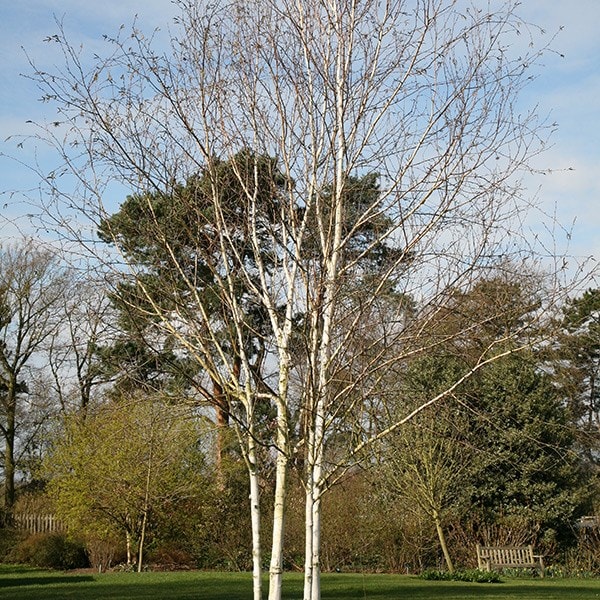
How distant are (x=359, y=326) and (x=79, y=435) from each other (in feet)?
46.6

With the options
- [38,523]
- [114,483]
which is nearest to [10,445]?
[38,523]

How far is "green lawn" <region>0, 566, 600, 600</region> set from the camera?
11.5 metres

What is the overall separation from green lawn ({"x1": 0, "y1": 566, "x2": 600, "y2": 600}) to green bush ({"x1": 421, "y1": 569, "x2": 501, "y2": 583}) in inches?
13.2

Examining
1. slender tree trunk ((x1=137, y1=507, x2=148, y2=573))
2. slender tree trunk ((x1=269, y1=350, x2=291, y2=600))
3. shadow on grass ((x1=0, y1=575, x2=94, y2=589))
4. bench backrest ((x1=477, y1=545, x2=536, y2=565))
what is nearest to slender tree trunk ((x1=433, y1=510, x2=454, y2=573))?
bench backrest ((x1=477, y1=545, x2=536, y2=565))

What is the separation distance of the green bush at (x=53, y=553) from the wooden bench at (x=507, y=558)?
912cm

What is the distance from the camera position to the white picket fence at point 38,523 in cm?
2095

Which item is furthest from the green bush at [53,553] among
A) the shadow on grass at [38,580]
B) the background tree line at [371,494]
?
the shadow on grass at [38,580]

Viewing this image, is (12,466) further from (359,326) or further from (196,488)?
(359,326)

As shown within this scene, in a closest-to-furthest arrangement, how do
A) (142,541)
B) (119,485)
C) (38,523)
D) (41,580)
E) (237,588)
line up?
1. (237,588)
2. (41,580)
3. (142,541)
4. (119,485)
5. (38,523)

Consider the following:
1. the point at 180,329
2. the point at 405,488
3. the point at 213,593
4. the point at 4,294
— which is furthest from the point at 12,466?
the point at 180,329

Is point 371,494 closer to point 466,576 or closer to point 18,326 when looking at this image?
point 466,576

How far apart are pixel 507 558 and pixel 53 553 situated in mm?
10195

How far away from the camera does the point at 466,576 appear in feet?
51.7

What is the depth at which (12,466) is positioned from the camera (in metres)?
24.7
